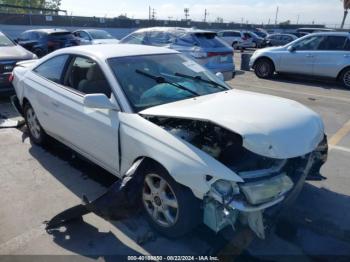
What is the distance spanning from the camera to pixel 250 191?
95.4 inches

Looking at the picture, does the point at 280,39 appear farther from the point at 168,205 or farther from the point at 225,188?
the point at 225,188

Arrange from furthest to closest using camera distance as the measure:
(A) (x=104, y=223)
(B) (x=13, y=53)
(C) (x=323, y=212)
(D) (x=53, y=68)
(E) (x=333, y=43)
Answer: (E) (x=333, y=43)
(B) (x=13, y=53)
(D) (x=53, y=68)
(C) (x=323, y=212)
(A) (x=104, y=223)

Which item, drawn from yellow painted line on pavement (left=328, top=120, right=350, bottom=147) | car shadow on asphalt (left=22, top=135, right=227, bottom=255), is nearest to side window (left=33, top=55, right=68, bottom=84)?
car shadow on asphalt (left=22, top=135, right=227, bottom=255)

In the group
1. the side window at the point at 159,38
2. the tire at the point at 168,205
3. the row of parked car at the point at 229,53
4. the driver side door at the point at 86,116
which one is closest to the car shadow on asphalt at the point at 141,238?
the tire at the point at 168,205

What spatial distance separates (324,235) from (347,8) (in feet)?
130

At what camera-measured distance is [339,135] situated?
584cm

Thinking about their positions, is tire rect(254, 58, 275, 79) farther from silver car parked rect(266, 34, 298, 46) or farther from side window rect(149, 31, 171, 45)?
silver car parked rect(266, 34, 298, 46)

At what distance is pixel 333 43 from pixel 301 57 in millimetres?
1049

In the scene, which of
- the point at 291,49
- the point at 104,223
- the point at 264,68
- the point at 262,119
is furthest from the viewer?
the point at 264,68

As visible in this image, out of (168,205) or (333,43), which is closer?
(168,205)

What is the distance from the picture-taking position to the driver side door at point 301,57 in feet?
35.4

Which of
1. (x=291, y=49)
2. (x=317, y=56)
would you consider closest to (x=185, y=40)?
(x=291, y=49)

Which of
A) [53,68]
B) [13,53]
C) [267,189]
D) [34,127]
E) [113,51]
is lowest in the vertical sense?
[34,127]

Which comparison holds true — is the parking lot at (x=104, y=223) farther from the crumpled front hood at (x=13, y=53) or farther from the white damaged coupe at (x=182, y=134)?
the crumpled front hood at (x=13, y=53)
